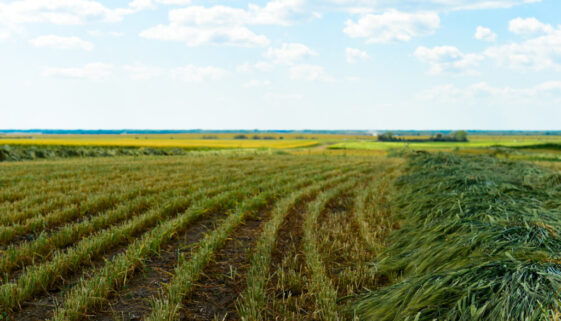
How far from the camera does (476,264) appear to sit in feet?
9.57

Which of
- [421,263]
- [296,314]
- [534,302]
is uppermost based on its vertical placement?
[534,302]

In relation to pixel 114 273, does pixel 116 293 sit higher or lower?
lower

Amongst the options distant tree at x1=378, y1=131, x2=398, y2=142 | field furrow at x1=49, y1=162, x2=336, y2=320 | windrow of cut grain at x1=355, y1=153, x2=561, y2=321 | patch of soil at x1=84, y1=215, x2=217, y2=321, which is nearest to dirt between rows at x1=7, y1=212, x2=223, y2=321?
patch of soil at x1=84, y1=215, x2=217, y2=321

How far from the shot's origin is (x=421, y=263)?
390 centimetres

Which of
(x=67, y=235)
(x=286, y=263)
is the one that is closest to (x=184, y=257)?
(x=286, y=263)

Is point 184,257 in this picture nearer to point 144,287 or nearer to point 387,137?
point 144,287

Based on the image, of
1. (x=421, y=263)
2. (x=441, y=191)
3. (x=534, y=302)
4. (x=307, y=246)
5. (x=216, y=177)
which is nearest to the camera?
(x=534, y=302)

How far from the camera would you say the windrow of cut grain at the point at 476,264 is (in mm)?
2361

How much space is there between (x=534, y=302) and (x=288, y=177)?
10.5 meters

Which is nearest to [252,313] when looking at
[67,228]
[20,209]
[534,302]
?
[534,302]

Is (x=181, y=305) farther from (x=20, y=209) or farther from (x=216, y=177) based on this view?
(x=216, y=177)

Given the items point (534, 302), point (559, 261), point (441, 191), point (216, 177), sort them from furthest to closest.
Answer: point (216, 177) < point (441, 191) < point (559, 261) < point (534, 302)

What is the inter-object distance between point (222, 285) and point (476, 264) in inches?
104

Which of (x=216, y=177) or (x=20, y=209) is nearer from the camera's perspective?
(x=20, y=209)
